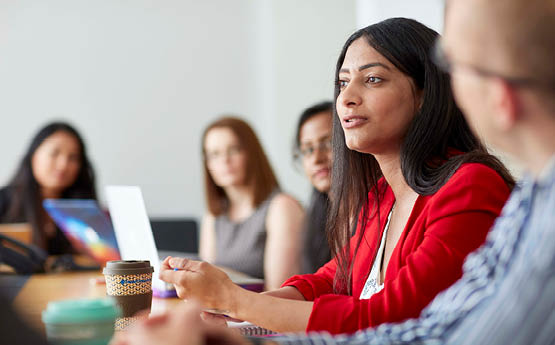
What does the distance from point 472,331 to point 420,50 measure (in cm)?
82

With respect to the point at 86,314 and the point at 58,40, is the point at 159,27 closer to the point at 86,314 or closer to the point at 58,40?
the point at 58,40

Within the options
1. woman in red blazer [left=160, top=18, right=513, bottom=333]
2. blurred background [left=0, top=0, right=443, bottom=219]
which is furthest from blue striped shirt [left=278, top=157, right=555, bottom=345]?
blurred background [left=0, top=0, right=443, bottom=219]

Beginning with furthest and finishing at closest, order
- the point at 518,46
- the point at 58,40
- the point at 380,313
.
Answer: the point at 58,40, the point at 380,313, the point at 518,46

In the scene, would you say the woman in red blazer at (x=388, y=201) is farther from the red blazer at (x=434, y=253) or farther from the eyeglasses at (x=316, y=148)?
the eyeglasses at (x=316, y=148)

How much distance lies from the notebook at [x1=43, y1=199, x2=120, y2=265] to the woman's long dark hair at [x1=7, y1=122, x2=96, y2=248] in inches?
17.1

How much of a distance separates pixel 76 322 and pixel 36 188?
267cm

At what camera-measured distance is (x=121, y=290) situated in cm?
121

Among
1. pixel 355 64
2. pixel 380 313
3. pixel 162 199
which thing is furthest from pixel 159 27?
pixel 380 313

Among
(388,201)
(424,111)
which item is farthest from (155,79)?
(424,111)

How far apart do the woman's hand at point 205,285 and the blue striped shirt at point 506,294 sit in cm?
38

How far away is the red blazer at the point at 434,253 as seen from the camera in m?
1.08

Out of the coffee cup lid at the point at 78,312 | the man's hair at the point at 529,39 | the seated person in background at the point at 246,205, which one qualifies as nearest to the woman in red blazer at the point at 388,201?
the coffee cup lid at the point at 78,312

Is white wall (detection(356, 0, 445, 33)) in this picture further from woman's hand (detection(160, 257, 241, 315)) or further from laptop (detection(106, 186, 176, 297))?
woman's hand (detection(160, 257, 241, 315))

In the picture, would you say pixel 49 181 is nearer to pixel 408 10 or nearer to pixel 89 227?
pixel 89 227
